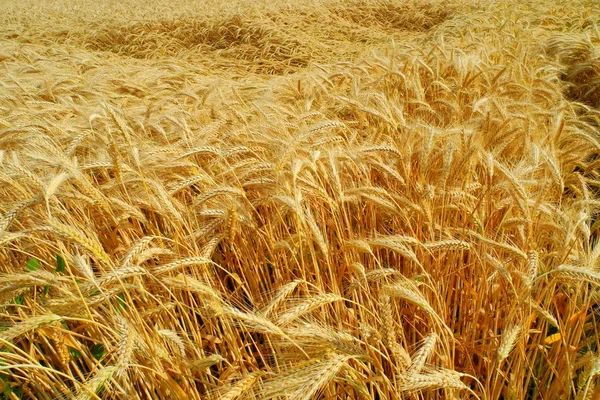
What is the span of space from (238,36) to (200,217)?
885cm

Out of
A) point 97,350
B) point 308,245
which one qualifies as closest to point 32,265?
point 97,350

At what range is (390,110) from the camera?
2.48 metres

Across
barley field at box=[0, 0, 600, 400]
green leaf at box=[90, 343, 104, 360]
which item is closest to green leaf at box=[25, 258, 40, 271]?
barley field at box=[0, 0, 600, 400]

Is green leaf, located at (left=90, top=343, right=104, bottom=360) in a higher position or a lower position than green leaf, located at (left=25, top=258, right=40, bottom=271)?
lower

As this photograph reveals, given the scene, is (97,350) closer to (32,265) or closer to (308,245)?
(32,265)

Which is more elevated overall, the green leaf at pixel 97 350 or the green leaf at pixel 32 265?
the green leaf at pixel 32 265

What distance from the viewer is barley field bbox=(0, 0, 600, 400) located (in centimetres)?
117

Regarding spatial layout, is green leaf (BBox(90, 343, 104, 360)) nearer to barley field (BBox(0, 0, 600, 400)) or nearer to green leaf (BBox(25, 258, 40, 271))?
barley field (BBox(0, 0, 600, 400))

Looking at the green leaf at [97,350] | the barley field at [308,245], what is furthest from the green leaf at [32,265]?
the green leaf at [97,350]

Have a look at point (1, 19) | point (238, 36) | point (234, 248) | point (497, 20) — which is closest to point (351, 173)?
point (234, 248)

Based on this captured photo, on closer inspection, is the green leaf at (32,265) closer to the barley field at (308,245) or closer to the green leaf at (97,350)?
the barley field at (308,245)

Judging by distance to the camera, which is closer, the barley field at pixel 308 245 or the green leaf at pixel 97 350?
the barley field at pixel 308 245

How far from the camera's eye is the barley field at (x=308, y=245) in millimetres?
1171

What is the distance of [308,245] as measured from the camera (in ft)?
5.42
